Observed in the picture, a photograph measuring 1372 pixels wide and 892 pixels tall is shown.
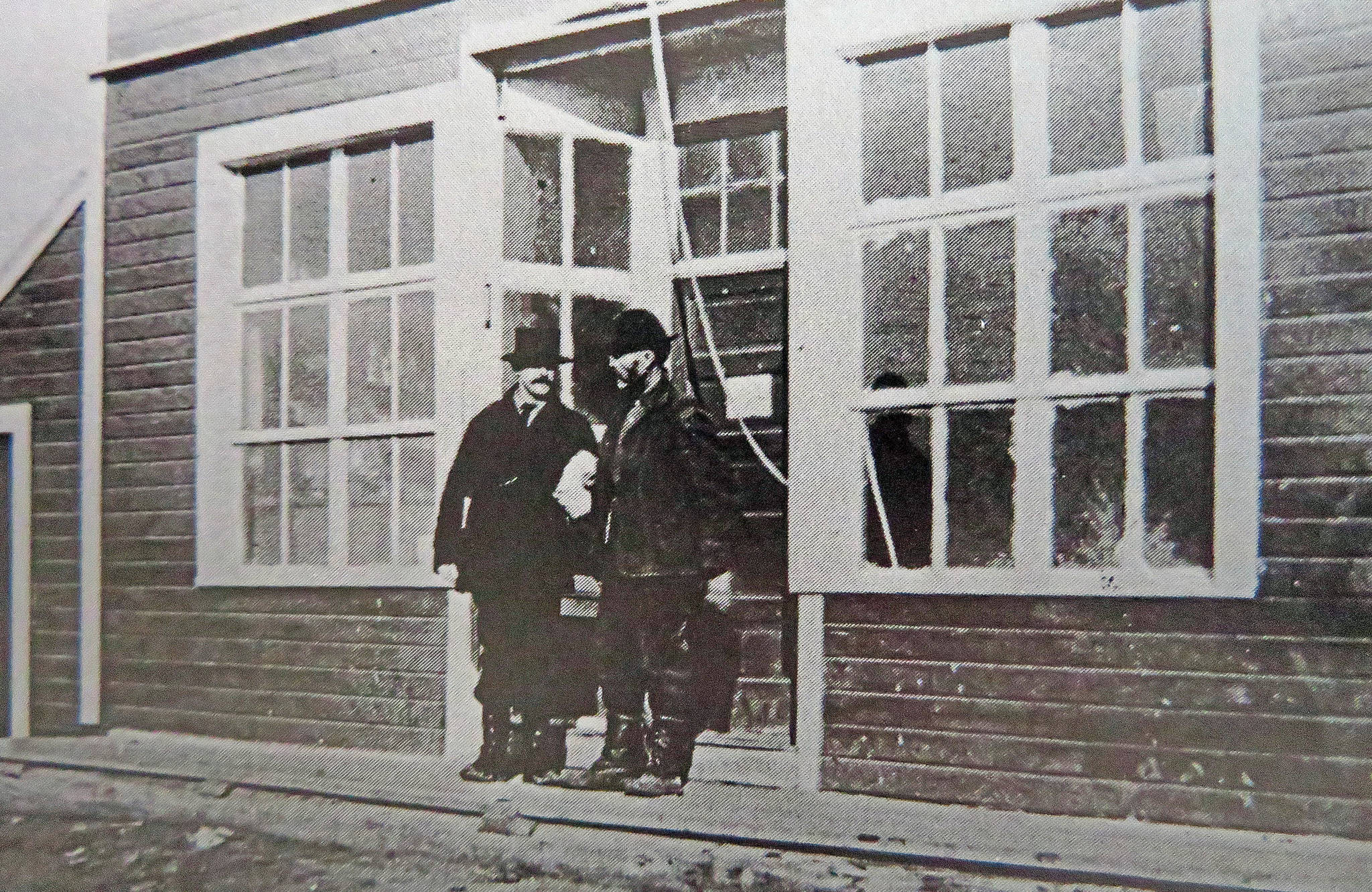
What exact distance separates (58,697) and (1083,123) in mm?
4257

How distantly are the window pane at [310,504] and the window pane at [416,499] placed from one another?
1.11ft

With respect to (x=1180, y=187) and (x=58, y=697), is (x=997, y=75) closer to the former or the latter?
(x=1180, y=187)

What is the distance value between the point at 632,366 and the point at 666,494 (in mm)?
423

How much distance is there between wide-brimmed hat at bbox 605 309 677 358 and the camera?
2975 millimetres

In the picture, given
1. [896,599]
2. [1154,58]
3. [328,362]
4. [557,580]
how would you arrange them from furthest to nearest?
1. [328,362]
2. [557,580]
3. [896,599]
4. [1154,58]

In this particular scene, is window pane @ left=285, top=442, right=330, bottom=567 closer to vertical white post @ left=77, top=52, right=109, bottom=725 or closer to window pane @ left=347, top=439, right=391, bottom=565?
window pane @ left=347, top=439, right=391, bottom=565

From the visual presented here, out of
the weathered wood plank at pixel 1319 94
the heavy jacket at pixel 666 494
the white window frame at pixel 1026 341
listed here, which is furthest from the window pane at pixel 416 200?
the weathered wood plank at pixel 1319 94

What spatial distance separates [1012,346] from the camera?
261 centimetres

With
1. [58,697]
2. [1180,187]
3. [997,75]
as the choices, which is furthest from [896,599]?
[58,697]

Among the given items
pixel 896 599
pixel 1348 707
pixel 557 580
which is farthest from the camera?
pixel 557 580

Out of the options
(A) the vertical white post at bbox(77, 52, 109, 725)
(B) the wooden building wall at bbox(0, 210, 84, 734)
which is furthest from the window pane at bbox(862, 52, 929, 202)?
(B) the wooden building wall at bbox(0, 210, 84, 734)

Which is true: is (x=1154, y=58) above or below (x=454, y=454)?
above

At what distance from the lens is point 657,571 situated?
9.46ft

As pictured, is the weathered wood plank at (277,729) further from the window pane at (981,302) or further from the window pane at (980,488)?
the window pane at (981,302)
